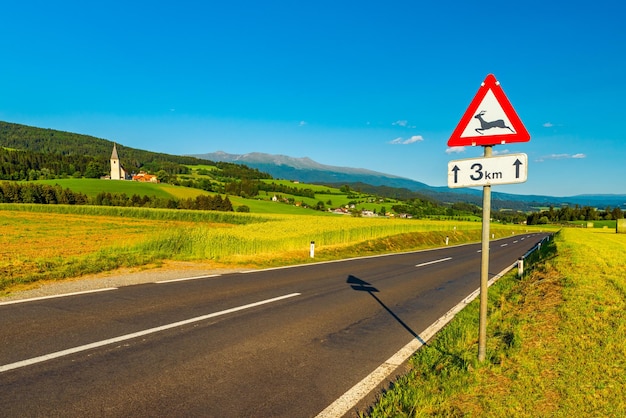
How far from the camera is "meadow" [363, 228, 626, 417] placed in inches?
140

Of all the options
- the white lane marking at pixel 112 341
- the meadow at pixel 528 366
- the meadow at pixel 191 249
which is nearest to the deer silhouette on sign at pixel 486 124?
the meadow at pixel 528 366

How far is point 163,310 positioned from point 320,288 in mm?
4225

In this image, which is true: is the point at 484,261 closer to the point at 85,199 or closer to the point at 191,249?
the point at 191,249

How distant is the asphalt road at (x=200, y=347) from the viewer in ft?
12.1

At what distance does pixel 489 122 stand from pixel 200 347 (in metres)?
5.00

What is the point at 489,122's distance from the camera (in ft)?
14.9

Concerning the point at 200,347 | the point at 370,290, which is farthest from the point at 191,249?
the point at 200,347

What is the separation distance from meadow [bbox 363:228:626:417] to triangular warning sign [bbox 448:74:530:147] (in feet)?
9.25

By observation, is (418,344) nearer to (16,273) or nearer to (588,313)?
(588,313)

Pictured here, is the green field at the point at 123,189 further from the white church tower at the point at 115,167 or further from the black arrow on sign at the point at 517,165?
the black arrow on sign at the point at 517,165

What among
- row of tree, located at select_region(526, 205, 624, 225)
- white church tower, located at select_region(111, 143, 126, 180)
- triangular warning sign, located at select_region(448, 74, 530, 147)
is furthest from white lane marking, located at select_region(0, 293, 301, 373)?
white church tower, located at select_region(111, 143, 126, 180)

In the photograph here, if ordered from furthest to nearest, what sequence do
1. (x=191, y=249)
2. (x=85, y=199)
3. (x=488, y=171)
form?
(x=85, y=199), (x=191, y=249), (x=488, y=171)

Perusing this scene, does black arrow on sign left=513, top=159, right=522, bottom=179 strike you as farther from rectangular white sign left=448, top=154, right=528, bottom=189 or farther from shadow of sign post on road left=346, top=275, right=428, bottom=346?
shadow of sign post on road left=346, top=275, right=428, bottom=346

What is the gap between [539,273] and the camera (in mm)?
11359
